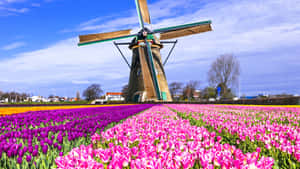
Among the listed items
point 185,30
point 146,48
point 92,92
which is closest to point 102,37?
point 146,48

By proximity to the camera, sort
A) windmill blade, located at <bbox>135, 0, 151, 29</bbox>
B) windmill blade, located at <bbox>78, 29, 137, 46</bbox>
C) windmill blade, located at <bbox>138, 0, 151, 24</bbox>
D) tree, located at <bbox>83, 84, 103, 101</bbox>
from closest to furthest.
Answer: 1. windmill blade, located at <bbox>78, 29, 137, 46</bbox>
2. windmill blade, located at <bbox>135, 0, 151, 29</bbox>
3. windmill blade, located at <bbox>138, 0, 151, 24</bbox>
4. tree, located at <bbox>83, 84, 103, 101</bbox>

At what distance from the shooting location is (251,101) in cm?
2658

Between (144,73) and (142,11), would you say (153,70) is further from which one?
(142,11)

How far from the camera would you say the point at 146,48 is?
34.1 metres

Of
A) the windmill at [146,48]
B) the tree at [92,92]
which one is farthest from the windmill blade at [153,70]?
the tree at [92,92]

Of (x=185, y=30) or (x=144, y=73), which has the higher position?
(x=185, y=30)

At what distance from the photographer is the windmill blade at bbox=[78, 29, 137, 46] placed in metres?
32.2

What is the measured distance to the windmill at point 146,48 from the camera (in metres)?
32.6

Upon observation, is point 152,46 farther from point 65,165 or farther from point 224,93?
point 65,165

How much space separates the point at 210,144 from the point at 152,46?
3210cm

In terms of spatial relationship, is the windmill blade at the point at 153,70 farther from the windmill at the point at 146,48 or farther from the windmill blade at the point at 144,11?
the windmill blade at the point at 144,11

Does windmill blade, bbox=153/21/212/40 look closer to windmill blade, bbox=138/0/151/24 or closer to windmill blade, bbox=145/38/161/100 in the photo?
windmill blade, bbox=138/0/151/24

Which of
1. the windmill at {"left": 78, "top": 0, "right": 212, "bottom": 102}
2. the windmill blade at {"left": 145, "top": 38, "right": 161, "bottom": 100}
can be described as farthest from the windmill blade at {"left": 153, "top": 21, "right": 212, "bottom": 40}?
the windmill blade at {"left": 145, "top": 38, "right": 161, "bottom": 100}

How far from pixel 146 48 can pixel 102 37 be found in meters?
6.35
